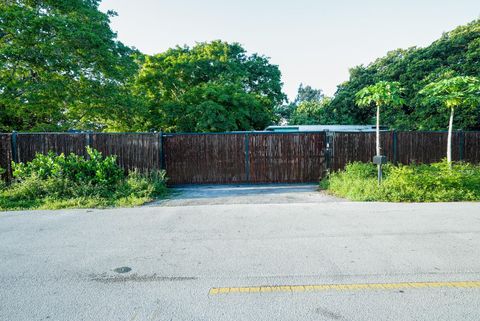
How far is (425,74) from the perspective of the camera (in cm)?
2023

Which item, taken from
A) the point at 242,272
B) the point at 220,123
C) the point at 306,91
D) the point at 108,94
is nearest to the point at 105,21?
the point at 108,94

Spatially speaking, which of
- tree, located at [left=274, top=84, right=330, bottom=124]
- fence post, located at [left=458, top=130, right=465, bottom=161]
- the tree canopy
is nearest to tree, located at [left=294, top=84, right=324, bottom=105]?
tree, located at [left=274, top=84, right=330, bottom=124]

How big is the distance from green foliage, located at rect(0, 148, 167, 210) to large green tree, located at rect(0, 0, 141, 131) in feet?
19.0

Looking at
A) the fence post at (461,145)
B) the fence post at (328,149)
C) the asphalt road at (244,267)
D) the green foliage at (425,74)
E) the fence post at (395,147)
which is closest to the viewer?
the asphalt road at (244,267)

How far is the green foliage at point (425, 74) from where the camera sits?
1814 cm

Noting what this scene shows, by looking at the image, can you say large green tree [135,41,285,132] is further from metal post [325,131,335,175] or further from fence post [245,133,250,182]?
metal post [325,131,335,175]

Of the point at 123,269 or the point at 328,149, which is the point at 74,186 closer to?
the point at 123,269

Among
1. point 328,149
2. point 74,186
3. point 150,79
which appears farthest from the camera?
point 150,79

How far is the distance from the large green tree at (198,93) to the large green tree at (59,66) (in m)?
3.21

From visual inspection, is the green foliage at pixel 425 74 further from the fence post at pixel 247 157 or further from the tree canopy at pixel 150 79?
the fence post at pixel 247 157

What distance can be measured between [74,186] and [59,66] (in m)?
7.65

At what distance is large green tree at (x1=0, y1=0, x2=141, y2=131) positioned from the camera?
1251 centimetres

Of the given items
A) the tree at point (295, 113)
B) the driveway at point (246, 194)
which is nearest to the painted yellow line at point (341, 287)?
the driveway at point (246, 194)

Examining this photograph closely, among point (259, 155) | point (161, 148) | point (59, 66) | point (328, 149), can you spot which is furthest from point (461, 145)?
point (59, 66)
